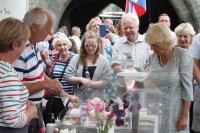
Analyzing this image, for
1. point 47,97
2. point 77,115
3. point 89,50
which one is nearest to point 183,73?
point 77,115

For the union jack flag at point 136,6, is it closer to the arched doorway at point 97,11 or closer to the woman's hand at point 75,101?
the woman's hand at point 75,101

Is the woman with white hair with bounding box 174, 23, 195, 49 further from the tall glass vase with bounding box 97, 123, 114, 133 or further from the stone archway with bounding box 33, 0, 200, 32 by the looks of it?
the stone archway with bounding box 33, 0, 200, 32

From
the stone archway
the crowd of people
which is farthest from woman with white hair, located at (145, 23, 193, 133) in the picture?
the stone archway

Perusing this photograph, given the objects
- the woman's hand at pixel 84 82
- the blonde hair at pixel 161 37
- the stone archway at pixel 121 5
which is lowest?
the woman's hand at pixel 84 82

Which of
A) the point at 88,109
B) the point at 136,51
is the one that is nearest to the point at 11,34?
the point at 88,109

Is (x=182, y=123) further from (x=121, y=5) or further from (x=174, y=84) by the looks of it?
(x=121, y=5)

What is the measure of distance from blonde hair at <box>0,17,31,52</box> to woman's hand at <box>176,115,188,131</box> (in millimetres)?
1783

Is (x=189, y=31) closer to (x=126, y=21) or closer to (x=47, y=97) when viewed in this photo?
(x=126, y=21)

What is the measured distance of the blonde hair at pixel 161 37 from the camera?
426 cm

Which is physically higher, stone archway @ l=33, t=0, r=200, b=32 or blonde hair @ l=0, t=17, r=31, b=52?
stone archway @ l=33, t=0, r=200, b=32

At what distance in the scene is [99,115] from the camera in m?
3.54

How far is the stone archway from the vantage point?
1426cm

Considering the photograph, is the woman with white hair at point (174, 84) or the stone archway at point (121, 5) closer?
the woman with white hair at point (174, 84)

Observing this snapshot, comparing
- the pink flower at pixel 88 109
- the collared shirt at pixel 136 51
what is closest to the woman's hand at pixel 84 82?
the collared shirt at pixel 136 51
